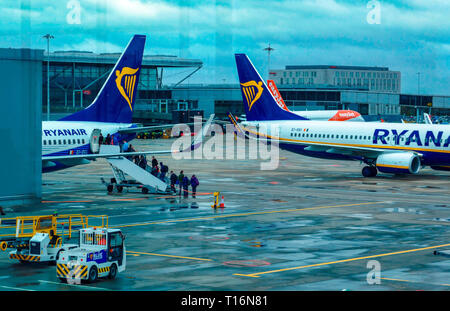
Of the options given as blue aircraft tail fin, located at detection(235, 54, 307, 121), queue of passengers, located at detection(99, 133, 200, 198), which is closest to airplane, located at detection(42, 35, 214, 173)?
queue of passengers, located at detection(99, 133, 200, 198)

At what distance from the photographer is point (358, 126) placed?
69.2 m

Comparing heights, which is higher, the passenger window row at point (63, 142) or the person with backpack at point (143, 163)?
the passenger window row at point (63, 142)

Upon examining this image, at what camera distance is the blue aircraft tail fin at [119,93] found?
5988cm

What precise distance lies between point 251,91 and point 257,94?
0.81 m

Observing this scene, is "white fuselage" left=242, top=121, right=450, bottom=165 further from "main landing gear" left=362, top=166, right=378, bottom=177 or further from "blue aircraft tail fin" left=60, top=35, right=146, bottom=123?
"blue aircraft tail fin" left=60, top=35, right=146, bottom=123

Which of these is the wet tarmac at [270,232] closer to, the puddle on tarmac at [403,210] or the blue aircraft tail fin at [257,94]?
the puddle on tarmac at [403,210]

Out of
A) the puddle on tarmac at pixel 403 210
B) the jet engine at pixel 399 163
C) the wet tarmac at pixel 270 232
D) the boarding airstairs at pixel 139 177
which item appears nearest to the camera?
the wet tarmac at pixel 270 232

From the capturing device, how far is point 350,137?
6888 centimetres

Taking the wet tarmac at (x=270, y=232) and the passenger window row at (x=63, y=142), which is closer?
the wet tarmac at (x=270, y=232)

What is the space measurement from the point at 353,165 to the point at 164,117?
7612 cm

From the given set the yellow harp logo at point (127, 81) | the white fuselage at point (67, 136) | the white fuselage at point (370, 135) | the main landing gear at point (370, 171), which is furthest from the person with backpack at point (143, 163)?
the main landing gear at point (370, 171)

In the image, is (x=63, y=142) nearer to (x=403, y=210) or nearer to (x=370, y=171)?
(x=403, y=210)

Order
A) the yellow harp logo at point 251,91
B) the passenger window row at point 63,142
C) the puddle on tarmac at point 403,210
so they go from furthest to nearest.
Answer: the yellow harp logo at point 251,91
the passenger window row at point 63,142
the puddle on tarmac at point 403,210
